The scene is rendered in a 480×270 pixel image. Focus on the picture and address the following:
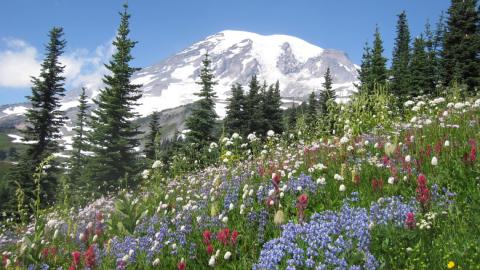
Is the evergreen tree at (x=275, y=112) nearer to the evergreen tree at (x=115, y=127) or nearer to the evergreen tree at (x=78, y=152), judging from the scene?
the evergreen tree at (x=115, y=127)

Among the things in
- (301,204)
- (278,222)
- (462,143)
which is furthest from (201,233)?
(462,143)

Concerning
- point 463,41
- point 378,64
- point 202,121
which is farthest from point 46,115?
point 463,41

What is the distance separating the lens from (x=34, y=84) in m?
32.7

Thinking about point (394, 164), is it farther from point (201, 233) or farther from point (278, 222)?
point (201, 233)

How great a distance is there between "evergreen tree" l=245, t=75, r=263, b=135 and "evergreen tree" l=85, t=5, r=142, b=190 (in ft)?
43.2

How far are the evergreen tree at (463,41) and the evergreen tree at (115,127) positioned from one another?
29943 mm

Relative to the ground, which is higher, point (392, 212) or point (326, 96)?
point (326, 96)

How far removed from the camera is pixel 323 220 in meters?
4.79

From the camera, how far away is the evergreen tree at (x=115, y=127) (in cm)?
2928

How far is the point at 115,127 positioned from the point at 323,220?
90.3 feet

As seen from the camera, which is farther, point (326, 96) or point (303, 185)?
point (326, 96)

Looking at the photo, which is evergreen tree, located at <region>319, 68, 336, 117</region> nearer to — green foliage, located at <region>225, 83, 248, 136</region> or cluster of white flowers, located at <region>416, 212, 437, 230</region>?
cluster of white flowers, located at <region>416, 212, 437, 230</region>

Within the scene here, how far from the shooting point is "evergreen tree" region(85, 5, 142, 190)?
29281 mm

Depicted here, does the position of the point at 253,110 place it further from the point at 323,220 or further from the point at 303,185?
the point at 323,220
